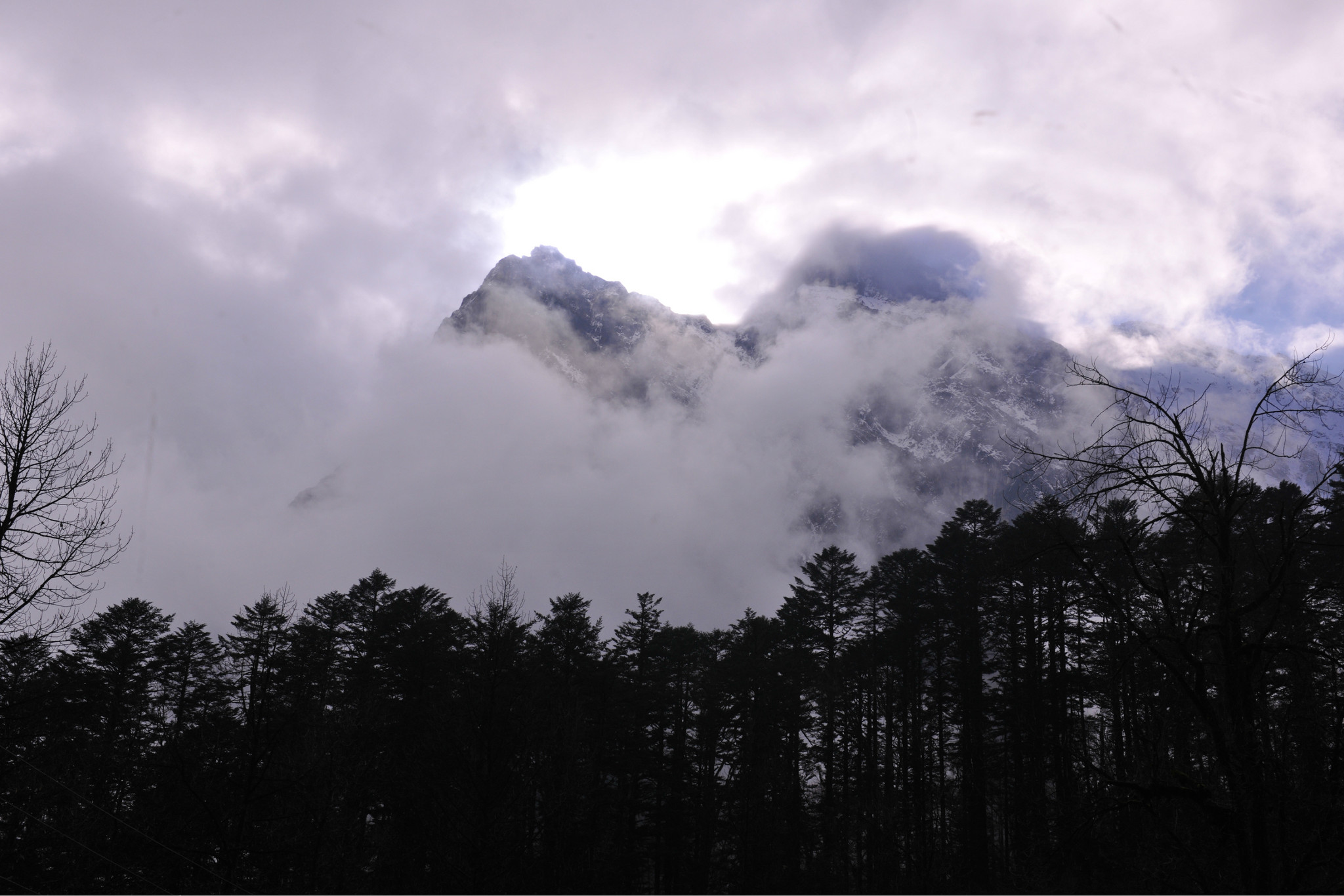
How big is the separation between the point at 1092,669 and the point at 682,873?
19.1 m

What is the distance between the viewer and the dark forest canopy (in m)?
10.4

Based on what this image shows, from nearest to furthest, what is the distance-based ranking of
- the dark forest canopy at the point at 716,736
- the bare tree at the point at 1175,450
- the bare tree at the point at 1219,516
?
1. the bare tree at the point at 1219,516
2. the bare tree at the point at 1175,450
3. the dark forest canopy at the point at 716,736

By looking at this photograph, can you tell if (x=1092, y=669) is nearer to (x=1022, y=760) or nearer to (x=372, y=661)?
(x=1022, y=760)

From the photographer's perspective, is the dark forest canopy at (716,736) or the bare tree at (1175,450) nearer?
the bare tree at (1175,450)

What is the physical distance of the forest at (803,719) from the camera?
313 inches

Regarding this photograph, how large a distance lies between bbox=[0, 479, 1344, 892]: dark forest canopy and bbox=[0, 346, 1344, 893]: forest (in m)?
0.15

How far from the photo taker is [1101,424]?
977 cm

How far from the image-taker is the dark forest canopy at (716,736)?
34.0 ft

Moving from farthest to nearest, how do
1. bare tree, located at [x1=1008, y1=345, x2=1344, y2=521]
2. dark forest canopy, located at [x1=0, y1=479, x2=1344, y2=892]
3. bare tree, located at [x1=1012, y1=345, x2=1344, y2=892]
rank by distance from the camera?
dark forest canopy, located at [x1=0, y1=479, x2=1344, y2=892], bare tree, located at [x1=1008, y1=345, x2=1344, y2=521], bare tree, located at [x1=1012, y1=345, x2=1344, y2=892]

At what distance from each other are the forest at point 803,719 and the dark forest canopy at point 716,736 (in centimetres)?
15

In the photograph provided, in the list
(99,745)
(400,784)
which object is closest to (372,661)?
(400,784)

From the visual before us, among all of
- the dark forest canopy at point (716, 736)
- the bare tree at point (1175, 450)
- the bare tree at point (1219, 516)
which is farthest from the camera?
the dark forest canopy at point (716, 736)

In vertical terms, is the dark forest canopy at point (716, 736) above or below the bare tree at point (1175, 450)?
below

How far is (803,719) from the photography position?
30828 mm
